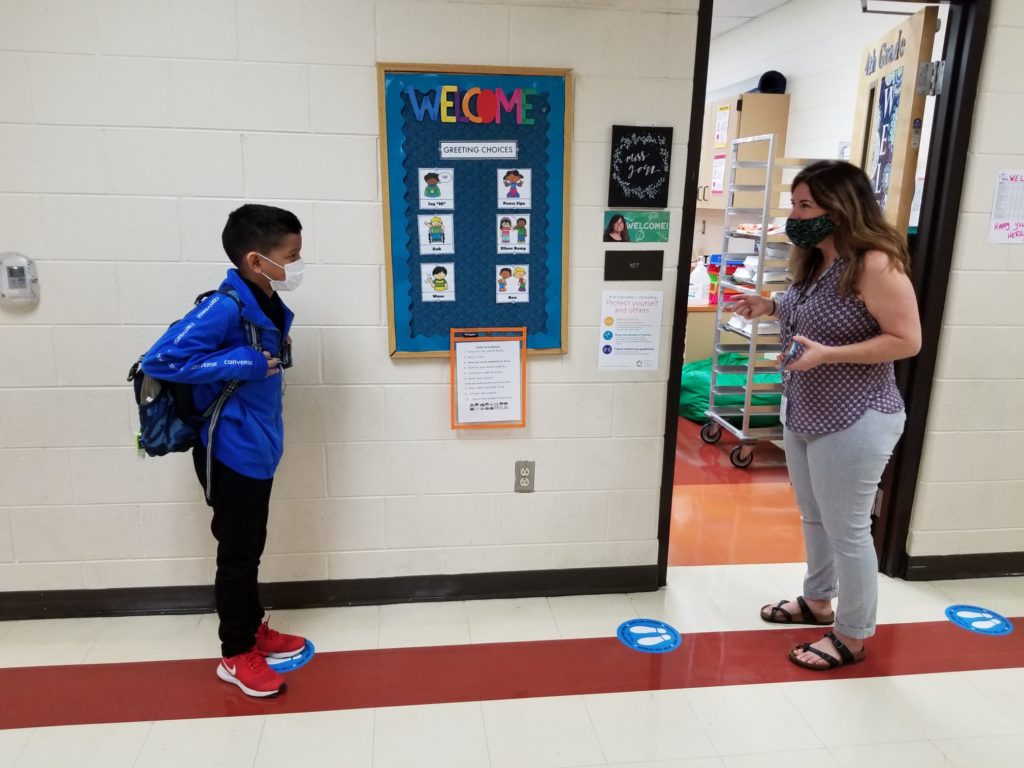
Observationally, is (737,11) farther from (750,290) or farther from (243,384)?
(243,384)

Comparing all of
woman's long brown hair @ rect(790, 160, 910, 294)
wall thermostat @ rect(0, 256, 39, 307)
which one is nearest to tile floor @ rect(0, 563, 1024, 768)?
wall thermostat @ rect(0, 256, 39, 307)

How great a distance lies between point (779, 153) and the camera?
5266 millimetres

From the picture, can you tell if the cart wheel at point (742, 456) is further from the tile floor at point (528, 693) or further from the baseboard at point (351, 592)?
the baseboard at point (351, 592)

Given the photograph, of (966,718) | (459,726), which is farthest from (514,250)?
(966,718)

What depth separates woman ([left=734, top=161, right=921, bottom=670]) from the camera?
6.64 ft

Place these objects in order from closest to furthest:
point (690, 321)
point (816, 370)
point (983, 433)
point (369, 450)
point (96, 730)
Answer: point (96, 730) → point (816, 370) → point (369, 450) → point (983, 433) → point (690, 321)

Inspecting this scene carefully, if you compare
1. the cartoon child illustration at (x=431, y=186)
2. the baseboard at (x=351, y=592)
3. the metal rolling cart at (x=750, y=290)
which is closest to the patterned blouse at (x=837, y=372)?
the baseboard at (x=351, y=592)

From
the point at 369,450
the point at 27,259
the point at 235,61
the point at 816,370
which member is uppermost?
the point at 235,61

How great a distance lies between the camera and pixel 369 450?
253 centimetres

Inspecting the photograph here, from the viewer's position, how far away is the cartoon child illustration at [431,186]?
91.9 inches

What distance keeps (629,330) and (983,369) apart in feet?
4.60

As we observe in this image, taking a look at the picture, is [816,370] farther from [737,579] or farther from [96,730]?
[96,730]

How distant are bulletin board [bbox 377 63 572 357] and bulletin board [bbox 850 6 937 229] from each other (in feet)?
3.99

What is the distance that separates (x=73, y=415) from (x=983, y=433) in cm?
330
